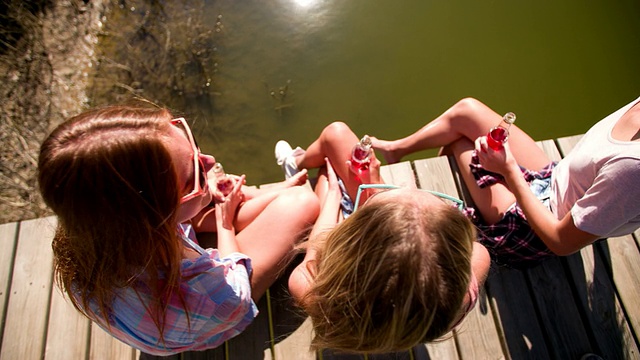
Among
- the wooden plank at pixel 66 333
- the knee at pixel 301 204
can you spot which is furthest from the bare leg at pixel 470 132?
the wooden plank at pixel 66 333

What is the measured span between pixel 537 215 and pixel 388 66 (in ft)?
5.87

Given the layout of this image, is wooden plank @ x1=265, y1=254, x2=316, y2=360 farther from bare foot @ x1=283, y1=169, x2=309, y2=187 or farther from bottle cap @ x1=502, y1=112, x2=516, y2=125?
bottle cap @ x1=502, y1=112, x2=516, y2=125

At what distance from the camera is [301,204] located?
155 centimetres

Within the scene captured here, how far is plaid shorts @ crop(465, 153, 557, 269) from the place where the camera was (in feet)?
4.85

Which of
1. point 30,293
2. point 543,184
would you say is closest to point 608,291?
point 543,184

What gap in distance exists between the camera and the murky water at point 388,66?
8.92 feet

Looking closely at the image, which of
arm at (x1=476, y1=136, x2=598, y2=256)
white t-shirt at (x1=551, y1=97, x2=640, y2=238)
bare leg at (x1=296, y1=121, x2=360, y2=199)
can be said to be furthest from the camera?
bare leg at (x1=296, y1=121, x2=360, y2=199)

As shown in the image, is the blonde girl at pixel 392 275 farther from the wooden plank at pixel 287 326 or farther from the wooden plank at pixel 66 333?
the wooden plank at pixel 66 333

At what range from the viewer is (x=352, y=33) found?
9.57 feet

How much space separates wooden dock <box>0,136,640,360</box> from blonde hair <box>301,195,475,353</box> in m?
0.54

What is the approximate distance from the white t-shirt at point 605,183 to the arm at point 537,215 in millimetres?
58

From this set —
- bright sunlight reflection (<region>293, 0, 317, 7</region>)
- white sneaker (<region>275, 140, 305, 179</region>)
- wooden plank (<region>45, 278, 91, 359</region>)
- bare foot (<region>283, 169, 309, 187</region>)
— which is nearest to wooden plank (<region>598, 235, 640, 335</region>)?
bare foot (<region>283, 169, 309, 187</region>)

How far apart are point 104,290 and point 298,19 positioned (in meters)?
2.46

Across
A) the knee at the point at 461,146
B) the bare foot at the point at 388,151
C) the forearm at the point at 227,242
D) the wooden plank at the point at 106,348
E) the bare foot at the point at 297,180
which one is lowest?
the wooden plank at the point at 106,348
